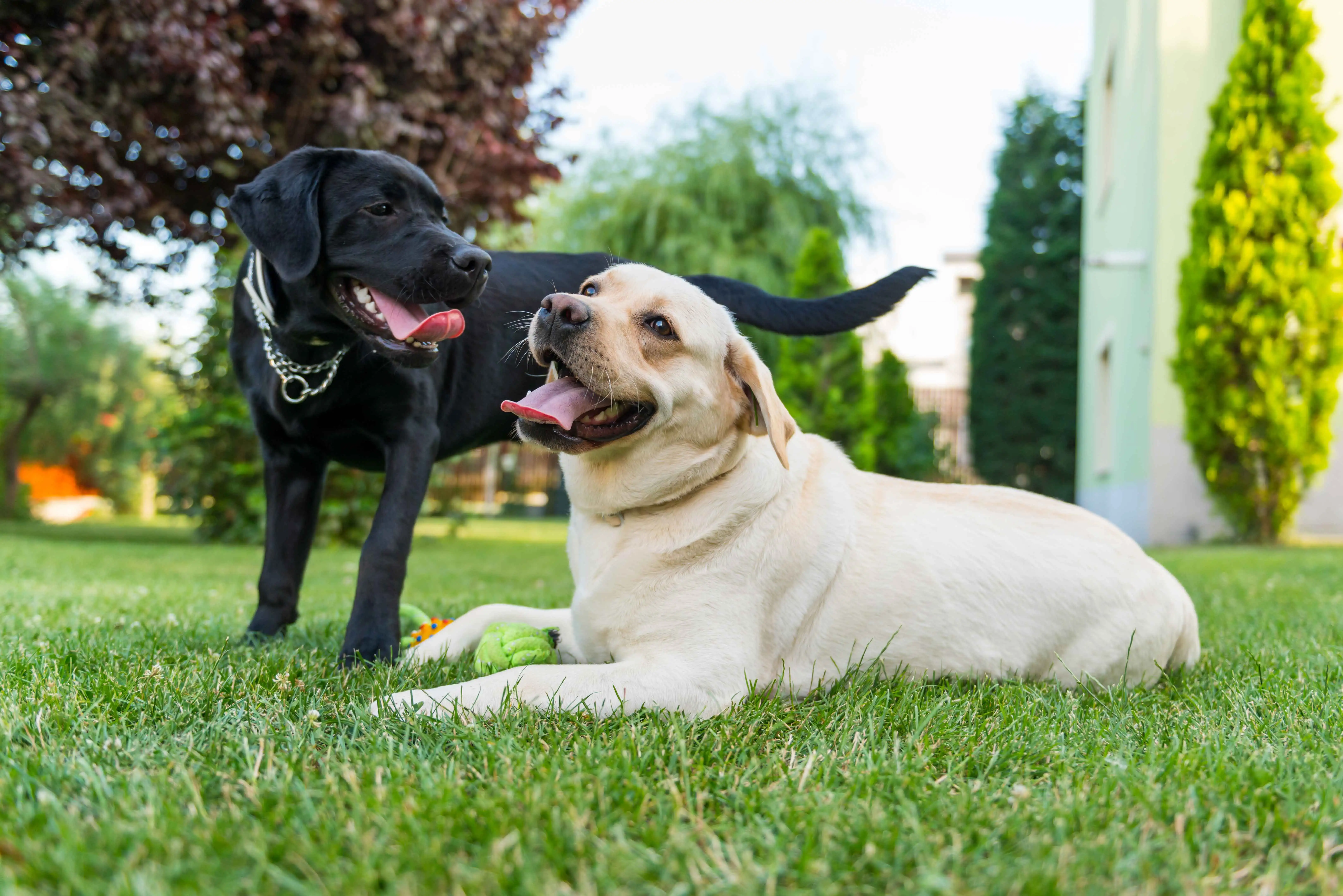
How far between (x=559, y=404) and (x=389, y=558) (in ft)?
2.53

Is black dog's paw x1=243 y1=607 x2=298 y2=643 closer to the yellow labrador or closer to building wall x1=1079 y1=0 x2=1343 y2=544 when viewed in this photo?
the yellow labrador

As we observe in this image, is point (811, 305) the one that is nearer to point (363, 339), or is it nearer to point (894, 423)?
point (363, 339)

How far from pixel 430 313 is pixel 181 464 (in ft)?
24.0

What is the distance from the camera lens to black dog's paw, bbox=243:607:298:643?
3.15 m

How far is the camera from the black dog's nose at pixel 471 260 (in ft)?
8.90

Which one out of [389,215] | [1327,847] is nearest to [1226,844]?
[1327,847]

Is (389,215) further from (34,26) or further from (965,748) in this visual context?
(34,26)

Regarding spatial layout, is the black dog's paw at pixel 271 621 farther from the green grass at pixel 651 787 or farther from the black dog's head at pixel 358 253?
the black dog's head at pixel 358 253

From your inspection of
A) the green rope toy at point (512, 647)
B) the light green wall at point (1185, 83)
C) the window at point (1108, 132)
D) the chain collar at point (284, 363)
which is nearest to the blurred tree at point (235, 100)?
the chain collar at point (284, 363)

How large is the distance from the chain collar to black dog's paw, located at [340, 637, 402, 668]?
740 millimetres

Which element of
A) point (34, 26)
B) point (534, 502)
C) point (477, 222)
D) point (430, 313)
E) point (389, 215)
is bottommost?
point (534, 502)

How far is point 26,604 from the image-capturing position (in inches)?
156

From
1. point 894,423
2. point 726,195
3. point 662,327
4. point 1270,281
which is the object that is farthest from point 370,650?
point 726,195

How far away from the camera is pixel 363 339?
2814mm
